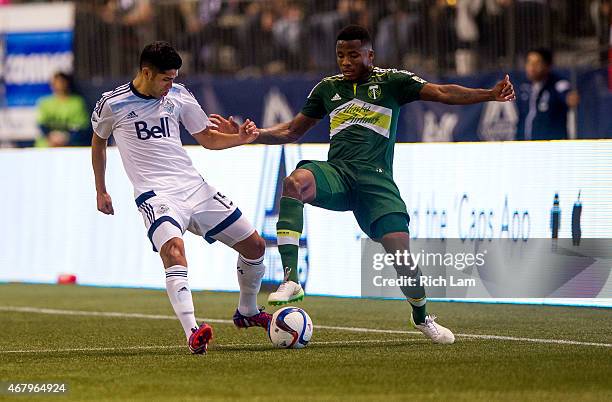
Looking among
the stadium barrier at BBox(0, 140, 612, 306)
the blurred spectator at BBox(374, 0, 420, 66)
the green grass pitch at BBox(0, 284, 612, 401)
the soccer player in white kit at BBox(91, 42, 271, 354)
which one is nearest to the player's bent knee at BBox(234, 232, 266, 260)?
the soccer player in white kit at BBox(91, 42, 271, 354)

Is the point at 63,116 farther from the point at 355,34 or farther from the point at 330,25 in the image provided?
the point at 355,34

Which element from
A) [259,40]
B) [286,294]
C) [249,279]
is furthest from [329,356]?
[259,40]

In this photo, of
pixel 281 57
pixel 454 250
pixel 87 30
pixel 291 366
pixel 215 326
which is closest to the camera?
pixel 291 366

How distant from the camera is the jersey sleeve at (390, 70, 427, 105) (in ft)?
34.0

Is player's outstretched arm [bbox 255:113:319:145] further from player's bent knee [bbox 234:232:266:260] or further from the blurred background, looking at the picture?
the blurred background

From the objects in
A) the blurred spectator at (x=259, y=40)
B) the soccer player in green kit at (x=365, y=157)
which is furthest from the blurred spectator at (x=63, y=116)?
the soccer player in green kit at (x=365, y=157)

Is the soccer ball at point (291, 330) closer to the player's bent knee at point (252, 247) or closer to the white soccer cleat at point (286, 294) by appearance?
the white soccer cleat at point (286, 294)

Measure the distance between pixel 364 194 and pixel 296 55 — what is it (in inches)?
425

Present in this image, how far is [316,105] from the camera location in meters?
10.8

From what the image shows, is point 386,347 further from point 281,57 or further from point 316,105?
point 281,57

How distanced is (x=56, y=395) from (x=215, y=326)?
14.3 feet

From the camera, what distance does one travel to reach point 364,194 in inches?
409

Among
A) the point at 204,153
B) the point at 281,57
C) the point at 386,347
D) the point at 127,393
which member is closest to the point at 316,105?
the point at 386,347

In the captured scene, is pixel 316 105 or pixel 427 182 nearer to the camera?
pixel 316 105
